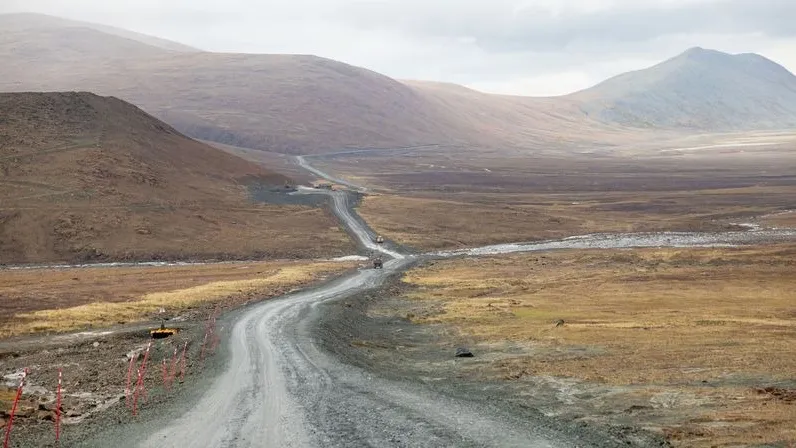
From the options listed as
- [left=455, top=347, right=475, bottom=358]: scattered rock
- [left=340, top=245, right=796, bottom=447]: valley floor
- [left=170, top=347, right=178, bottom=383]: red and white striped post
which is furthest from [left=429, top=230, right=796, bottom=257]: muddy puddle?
[left=170, top=347, right=178, bottom=383]: red and white striped post

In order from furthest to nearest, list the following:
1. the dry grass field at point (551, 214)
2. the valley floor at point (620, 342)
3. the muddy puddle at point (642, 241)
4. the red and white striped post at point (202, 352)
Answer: the dry grass field at point (551, 214), the muddy puddle at point (642, 241), the red and white striped post at point (202, 352), the valley floor at point (620, 342)

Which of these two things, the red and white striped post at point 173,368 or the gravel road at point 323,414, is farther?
the red and white striped post at point 173,368

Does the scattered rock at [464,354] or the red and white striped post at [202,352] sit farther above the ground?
the scattered rock at [464,354]

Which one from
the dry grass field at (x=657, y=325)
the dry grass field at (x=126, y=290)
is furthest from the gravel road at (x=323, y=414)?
the dry grass field at (x=126, y=290)

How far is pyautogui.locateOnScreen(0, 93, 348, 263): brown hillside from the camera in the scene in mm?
97062

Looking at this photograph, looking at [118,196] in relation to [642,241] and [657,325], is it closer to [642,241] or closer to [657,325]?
[642,241]

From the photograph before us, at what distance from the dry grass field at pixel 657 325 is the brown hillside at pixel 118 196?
123ft

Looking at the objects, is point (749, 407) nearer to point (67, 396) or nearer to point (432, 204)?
point (67, 396)

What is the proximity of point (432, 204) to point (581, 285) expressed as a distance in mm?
74356

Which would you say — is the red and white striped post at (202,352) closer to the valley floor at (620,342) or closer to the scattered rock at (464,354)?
the valley floor at (620,342)

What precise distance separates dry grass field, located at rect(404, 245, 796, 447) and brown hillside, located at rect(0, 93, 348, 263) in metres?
37.4

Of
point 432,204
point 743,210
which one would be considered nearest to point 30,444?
point 432,204

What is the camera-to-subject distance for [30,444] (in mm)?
19531

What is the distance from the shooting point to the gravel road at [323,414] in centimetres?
1898
